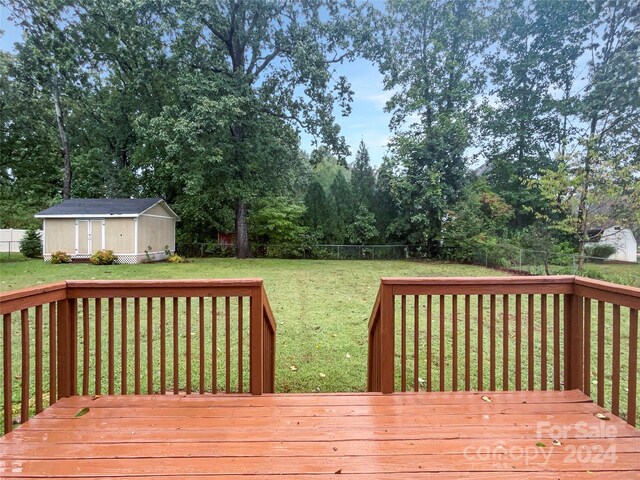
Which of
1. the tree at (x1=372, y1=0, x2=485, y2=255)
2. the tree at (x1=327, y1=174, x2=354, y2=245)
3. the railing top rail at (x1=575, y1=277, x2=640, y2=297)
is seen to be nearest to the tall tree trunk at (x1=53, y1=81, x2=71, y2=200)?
the tree at (x1=327, y1=174, x2=354, y2=245)

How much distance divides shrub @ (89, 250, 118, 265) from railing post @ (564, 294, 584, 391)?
12805 mm

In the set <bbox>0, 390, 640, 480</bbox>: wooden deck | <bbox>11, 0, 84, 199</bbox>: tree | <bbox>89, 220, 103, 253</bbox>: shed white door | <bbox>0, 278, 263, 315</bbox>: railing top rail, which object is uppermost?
<bbox>11, 0, 84, 199</bbox>: tree

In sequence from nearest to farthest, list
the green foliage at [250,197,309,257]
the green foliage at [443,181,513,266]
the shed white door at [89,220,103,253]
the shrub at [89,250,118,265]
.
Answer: the shrub at [89,250,118,265]
the shed white door at [89,220,103,253]
the green foliage at [443,181,513,266]
the green foliage at [250,197,309,257]

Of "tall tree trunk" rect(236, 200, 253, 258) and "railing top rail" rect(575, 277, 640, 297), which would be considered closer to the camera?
"railing top rail" rect(575, 277, 640, 297)

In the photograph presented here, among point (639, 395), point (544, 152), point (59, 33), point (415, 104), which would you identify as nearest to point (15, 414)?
point (639, 395)

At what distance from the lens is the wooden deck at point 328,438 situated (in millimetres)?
1523

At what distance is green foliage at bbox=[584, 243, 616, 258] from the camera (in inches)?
542

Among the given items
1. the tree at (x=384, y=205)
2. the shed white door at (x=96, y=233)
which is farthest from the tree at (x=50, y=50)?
the tree at (x=384, y=205)

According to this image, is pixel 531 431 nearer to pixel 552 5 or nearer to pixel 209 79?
pixel 209 79

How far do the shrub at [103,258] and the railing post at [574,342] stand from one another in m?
12.8

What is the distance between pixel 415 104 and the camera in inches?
604

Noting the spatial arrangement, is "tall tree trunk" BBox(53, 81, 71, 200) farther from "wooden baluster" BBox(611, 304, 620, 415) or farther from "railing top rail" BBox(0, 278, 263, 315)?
"wooden baluster" BBox(611, 304, 620, 415)

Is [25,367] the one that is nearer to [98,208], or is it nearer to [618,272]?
[98,208]

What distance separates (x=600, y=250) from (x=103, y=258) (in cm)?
1995
